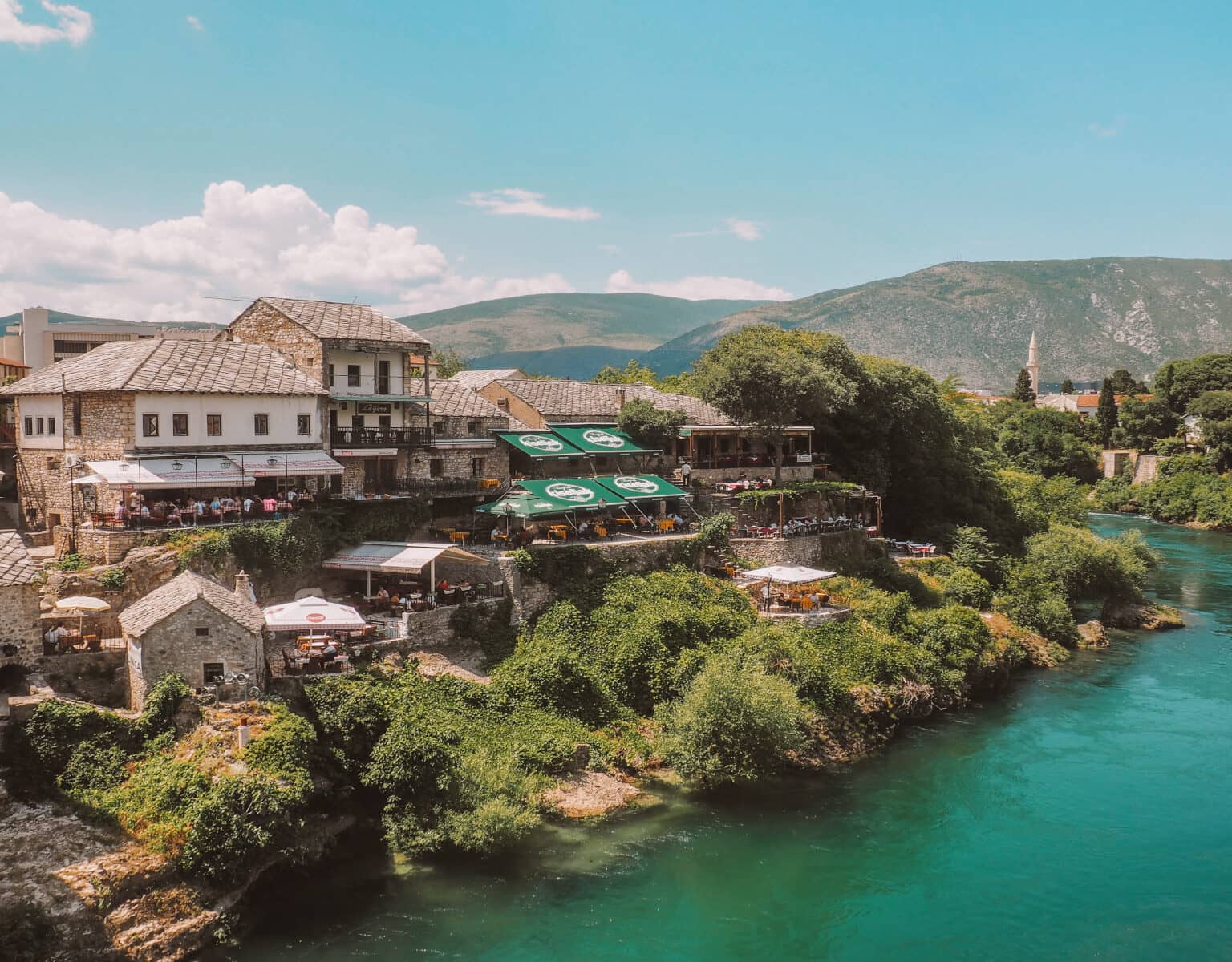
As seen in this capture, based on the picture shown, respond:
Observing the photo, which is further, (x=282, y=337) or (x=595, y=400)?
(x=595, y=400)

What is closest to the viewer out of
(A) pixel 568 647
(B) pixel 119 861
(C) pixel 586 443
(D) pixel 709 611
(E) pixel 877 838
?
(B) pixel 119 861

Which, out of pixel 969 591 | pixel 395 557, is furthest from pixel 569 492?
pixel 969 591

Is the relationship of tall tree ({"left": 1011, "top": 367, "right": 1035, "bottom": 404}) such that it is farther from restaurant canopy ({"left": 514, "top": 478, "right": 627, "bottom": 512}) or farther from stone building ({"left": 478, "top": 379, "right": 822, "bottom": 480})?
restaurant canopy ({"left": 514, "top": 478, "right": 627, "bottom": 512})

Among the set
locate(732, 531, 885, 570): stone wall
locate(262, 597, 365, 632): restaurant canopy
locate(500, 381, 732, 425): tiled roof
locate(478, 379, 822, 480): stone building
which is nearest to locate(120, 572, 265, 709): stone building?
locate(262, 597, 365, 632): restaurant canopy

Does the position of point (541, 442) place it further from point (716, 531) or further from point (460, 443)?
point (716, 531)

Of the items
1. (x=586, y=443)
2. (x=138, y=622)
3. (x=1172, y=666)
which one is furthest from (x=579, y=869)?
(x=1172, y=666)

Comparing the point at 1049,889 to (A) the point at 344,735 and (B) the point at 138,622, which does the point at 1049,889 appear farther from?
(B) the point at 138,622
